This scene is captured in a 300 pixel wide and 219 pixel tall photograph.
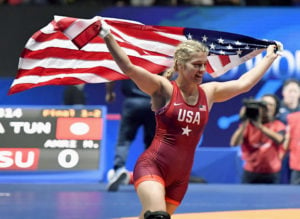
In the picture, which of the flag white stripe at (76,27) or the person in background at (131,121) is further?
the person in background at (131,121)

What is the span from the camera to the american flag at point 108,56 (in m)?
7.62

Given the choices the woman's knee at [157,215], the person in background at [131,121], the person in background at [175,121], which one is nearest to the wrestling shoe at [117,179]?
the person in background at [131,121]

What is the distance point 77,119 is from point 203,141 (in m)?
2.00

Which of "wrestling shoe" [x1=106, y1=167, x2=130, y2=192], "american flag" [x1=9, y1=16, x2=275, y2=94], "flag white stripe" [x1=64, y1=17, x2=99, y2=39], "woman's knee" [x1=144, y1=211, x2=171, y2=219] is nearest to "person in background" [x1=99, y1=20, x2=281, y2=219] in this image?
"woman's knee" [x1=144, y1=211, x2=171, y2=219]

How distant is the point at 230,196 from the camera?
386 inches

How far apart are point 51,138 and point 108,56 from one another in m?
3.59

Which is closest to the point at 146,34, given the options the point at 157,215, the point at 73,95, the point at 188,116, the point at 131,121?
the point at 188,116

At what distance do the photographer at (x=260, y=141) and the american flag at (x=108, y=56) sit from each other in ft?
10.1

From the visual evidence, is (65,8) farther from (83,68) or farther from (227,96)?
(227,96)

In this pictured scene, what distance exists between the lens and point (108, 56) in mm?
A: 7852

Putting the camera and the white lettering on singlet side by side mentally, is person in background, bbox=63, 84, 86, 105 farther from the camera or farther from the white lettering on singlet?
the white lettering on singlet

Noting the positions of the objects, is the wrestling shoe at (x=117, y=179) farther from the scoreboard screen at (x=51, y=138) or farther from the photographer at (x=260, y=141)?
the photographer at (x=260, y=141)

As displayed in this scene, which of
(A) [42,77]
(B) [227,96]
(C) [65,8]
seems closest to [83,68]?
(A) [42,77]

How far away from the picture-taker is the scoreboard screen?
437 inches
